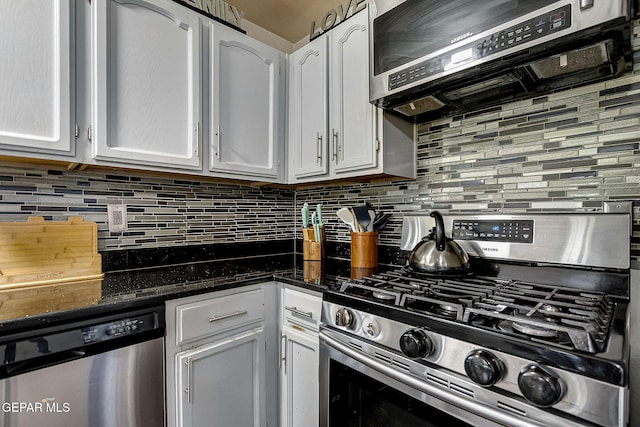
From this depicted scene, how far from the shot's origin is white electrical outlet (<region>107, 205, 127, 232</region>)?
1.53 m

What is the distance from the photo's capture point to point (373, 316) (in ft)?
3.15

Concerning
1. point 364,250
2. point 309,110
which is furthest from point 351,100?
point 364,250

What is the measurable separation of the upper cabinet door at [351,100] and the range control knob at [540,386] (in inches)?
38.9

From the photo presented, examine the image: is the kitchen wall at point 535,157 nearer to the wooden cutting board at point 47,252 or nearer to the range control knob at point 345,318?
the range control knob at point 345,318

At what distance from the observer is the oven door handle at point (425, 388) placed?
68cm

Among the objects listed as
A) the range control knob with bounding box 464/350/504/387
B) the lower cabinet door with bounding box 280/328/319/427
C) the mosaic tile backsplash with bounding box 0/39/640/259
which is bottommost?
the lower cabinet door with bounding box 280/328/319/427

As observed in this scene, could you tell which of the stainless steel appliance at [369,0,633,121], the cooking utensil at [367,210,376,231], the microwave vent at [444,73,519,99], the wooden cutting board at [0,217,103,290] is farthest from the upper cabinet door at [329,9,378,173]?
the wooden cutting board at [0,217,103,290]

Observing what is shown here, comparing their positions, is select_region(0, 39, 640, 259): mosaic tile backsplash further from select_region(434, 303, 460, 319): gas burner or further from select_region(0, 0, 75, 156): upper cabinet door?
select_region(434, 303, 460, 319): gas burner

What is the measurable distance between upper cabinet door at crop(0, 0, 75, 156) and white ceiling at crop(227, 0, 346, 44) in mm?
1015

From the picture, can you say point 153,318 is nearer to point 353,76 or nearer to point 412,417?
point 412,417

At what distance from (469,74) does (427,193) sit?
63 centimetres

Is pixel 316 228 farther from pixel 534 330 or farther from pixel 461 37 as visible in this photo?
pixel 534 330

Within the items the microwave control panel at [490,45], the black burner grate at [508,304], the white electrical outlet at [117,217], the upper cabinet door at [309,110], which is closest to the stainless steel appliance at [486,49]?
the microwave control panel at [490,45]

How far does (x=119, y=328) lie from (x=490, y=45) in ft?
4.72
